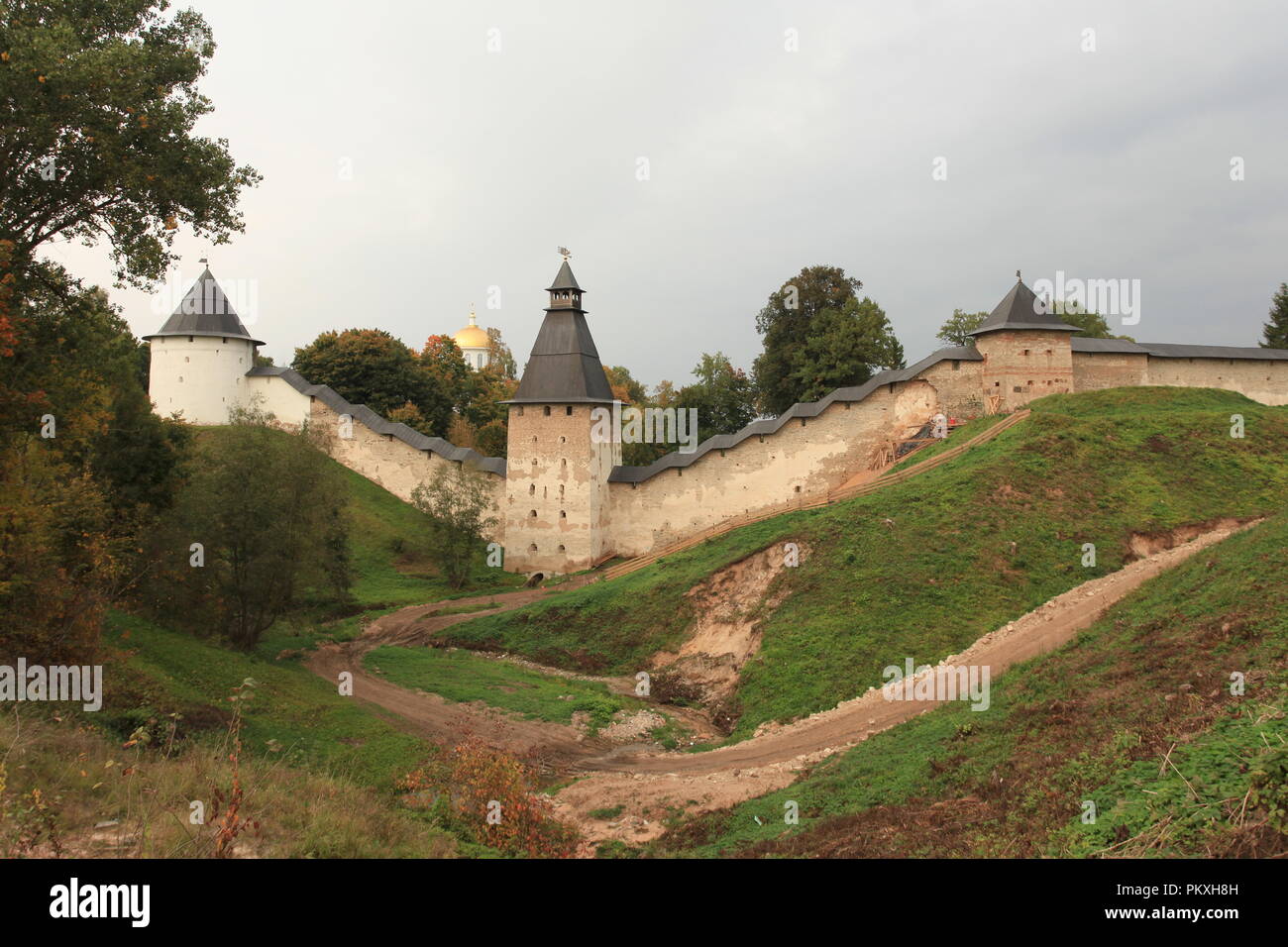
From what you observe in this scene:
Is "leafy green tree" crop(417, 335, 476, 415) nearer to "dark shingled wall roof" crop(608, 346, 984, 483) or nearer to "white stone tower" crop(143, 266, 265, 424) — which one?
"white stone tower" crop(143, 266, 265, 424)

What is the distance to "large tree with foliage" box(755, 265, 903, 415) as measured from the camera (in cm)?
4147

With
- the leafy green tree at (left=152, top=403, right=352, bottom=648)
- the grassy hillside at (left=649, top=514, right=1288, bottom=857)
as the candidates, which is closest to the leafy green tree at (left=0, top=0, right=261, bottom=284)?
the leafy green tree at (left=152, top=403, right=352, bottom=648)

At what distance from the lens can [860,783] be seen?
1114cm

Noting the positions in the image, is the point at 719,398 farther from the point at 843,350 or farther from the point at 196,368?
the point at 196,368

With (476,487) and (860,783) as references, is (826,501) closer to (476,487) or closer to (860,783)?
(476,487)

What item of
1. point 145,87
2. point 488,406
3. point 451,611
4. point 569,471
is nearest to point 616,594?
point 451,611

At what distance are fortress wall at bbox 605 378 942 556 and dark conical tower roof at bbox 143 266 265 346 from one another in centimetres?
2209

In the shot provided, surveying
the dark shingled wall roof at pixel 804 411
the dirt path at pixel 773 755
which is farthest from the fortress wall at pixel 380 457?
the dirt path at pixel 773 755

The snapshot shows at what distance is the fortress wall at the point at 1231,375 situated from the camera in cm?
3350

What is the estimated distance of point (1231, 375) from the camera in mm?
33844

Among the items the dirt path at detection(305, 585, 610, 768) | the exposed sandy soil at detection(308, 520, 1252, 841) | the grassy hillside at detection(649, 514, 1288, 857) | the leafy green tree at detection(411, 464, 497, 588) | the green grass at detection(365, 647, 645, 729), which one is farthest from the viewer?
the leafy green tree at detection(411, 464, 497, 588)

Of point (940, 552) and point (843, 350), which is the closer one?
point (940, 552)

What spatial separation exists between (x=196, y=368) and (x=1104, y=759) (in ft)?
135

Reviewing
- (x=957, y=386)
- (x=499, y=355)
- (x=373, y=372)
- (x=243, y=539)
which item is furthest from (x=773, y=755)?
(x=499, y=355)
